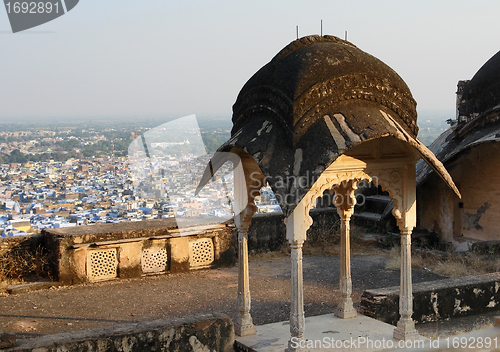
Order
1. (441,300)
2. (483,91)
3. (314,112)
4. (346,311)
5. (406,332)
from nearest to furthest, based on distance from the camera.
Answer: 1. (314,112)
2. (406,332)
3. (346,311)
4. (441,300)
5. (483,91)

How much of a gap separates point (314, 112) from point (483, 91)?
8581mm

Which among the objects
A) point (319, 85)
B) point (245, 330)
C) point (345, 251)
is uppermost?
point (319, 85)

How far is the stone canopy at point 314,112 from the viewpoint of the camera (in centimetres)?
516

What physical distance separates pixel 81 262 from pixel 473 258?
7558 mm

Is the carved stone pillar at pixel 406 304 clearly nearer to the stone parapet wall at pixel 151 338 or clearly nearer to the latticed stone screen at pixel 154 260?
the stone parapet wall at pixel 151 338

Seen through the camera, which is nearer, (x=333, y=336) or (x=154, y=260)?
(x=333, y=336)

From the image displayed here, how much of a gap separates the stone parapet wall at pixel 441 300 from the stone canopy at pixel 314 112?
6.83 feet

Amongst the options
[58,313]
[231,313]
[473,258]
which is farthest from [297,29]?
[473,258]

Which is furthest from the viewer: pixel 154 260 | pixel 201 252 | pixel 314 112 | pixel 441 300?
pixel 201 252

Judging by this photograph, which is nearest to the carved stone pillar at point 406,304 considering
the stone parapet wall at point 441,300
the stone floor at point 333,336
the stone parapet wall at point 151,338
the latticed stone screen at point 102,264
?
the stone floor at point 333,336

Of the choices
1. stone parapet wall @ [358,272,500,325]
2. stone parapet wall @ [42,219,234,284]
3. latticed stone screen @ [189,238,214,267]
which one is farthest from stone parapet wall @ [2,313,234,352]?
latticed stone screen @ [189,238,214,267]

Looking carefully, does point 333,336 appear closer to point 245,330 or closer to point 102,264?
point 245,330

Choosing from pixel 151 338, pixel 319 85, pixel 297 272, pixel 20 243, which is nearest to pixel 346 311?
pixel 297 272

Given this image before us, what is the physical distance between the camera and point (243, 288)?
657 centimetres
